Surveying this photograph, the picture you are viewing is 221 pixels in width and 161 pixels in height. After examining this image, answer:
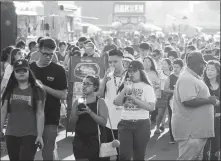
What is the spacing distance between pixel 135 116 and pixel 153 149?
341 centimetres

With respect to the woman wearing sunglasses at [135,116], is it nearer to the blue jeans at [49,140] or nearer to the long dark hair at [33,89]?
the blue jeans at [49,140]

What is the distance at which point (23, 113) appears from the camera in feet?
22.0

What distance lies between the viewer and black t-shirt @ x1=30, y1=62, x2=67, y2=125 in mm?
7457

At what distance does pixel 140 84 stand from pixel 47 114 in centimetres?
125

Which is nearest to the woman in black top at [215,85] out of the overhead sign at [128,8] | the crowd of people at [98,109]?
the crowd of people at [98,109]

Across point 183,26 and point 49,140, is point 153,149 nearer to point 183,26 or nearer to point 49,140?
point 49,140

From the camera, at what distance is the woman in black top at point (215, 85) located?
29.9 ft

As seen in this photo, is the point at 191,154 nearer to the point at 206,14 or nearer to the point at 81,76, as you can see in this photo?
the point at 81,76

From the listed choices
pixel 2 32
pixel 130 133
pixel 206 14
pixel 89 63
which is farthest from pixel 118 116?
pixel 206 14

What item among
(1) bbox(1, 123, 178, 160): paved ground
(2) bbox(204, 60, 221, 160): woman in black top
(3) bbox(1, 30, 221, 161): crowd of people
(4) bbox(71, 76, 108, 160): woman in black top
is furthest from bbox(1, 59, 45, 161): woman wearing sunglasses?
(2) bbox(204, 60, 221, 160): woman in black top

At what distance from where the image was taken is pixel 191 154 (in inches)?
286

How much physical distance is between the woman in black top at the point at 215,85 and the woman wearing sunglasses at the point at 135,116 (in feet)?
5.54

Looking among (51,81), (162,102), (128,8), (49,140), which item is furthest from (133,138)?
(128,8)

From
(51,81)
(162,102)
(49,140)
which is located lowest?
(49,140)
